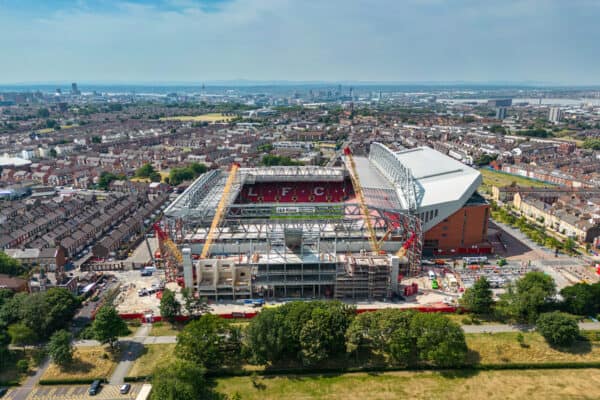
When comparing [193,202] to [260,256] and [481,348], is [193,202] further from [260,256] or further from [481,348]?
[481,348]

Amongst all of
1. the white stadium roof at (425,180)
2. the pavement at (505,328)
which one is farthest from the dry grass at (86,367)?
the white stadium roof at (425,180)

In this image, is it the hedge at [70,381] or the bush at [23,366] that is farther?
the bush at [23,366]

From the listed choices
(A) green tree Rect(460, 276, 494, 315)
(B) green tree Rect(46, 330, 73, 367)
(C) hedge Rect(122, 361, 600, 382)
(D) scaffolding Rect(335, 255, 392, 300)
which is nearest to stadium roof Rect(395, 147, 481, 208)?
(D) scaffolding Rect(335, 255, 392, 300)

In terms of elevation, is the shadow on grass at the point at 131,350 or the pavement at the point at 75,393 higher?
the shadow on grass at the point at 131,350

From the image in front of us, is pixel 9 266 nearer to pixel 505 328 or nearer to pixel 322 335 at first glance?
pixel 322 335

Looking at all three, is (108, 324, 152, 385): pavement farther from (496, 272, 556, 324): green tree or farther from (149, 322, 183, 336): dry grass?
(496, 272, 556, 324): green tree

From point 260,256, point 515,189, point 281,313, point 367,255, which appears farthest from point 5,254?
point 515,189

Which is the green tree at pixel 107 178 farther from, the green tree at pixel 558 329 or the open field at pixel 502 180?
the green tree at pixel 558 329
